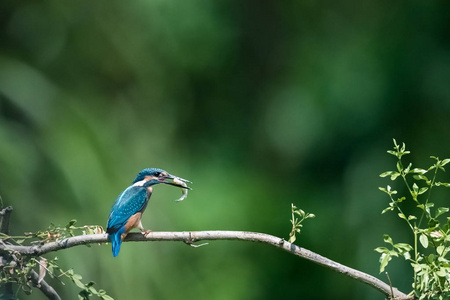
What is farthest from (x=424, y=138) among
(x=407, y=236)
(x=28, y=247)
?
(x=28, y=247)

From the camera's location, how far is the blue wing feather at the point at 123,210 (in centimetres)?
106

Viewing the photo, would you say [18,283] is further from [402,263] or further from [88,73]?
[402,263]

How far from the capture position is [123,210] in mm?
1152

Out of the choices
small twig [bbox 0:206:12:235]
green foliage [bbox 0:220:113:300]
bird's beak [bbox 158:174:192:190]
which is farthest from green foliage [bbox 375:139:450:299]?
small twig [bbox 0:206:12:235]

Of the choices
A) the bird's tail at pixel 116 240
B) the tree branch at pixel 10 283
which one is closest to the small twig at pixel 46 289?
the tree branch at pixel 10 283

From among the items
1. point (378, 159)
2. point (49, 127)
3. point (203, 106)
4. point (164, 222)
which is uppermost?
point (203, 106)

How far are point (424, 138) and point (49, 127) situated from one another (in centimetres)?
162

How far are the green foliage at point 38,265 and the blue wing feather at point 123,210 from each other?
0.04 metres

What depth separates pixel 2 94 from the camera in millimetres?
2414

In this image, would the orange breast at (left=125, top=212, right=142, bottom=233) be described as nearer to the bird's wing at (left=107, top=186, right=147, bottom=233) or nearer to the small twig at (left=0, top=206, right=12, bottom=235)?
the bird's wing at (left=107, top=186, right=147, bottom=233)

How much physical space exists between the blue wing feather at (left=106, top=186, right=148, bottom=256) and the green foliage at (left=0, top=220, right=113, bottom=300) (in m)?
0.04

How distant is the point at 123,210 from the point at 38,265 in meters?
0.15

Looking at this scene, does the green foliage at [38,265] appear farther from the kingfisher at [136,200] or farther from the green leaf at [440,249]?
the green leaf at [440,249]

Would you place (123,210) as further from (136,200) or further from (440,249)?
(440,249)
